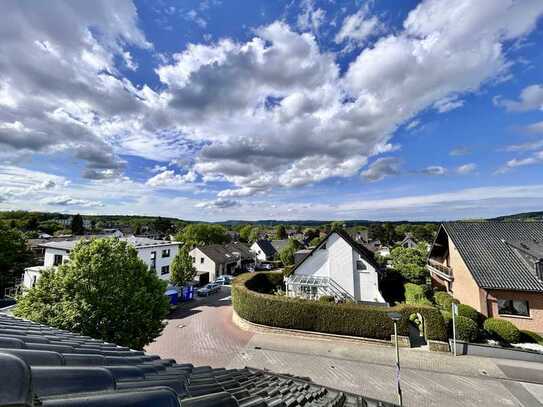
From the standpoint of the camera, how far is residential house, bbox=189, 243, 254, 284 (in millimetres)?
39750

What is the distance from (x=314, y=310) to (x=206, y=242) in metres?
47.0

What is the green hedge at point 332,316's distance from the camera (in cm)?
1508

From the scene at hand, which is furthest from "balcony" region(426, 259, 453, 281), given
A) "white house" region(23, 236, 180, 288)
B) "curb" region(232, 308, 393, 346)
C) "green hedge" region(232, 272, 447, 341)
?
"white house" region(23, 236, 180, 288)

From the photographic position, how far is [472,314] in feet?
51.3

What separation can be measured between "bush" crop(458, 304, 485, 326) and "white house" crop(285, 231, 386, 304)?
7.26 meters

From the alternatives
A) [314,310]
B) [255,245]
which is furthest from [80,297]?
[255,245]

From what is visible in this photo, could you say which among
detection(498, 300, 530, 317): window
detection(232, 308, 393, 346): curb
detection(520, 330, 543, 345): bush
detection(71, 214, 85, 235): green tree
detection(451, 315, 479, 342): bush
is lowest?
detection(232, 308, 393, 346): curb

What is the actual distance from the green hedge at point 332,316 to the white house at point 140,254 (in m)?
13.4

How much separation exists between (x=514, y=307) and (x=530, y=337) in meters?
1.76

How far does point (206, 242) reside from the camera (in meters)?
60.2

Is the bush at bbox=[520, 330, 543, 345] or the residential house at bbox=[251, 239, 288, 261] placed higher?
the residential house at bbox=[251, 239, 288, 261]

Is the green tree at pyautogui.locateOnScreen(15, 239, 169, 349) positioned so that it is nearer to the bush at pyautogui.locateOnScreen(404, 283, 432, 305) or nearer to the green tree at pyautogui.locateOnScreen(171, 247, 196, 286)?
the green tree at pyautogui.locateOnScreen(171, 247, 196, 286)

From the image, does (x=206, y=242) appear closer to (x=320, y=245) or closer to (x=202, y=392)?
(x=320, y=245)

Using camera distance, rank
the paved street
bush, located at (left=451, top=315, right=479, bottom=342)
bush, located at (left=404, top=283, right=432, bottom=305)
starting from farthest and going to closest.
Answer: bush, located at (left=404, top=283, right=432, bottom=305)
bush, located at (left=451, top=315, right=479, bottom=342)
the paved street
